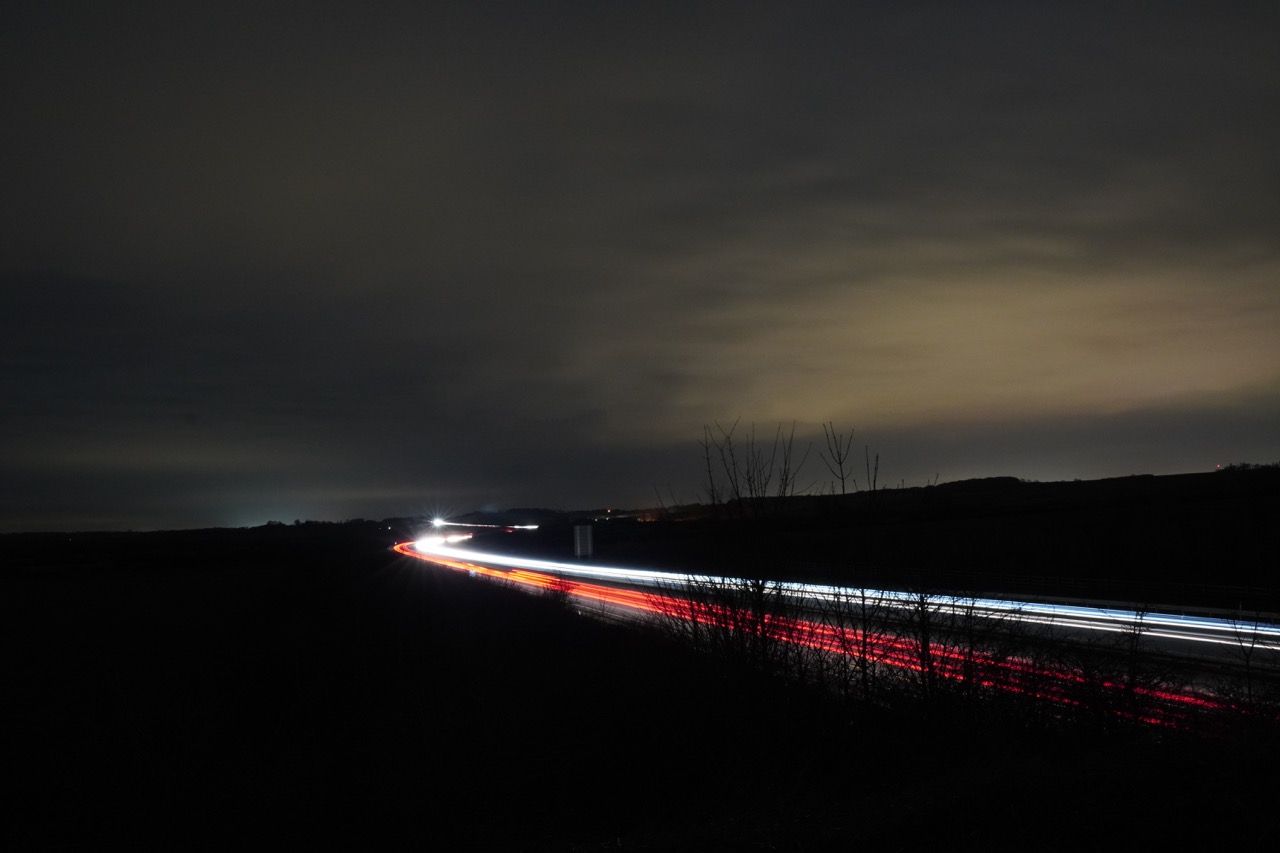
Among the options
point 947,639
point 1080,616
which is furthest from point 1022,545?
point 947,639

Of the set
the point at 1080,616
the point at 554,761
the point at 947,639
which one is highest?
the point at 947,639

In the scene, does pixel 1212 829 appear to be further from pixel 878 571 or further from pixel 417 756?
pixel 417 756

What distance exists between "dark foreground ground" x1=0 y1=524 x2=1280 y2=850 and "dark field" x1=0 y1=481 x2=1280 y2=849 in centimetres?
4

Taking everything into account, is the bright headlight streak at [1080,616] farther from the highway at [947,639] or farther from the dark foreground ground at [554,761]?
the dark foreground ground at [554,761]

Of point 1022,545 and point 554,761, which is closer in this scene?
point 554,761

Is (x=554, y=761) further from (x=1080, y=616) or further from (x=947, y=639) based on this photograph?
(x=1080, y=616)

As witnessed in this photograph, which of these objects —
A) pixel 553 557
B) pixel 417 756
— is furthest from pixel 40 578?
pixel 417 756

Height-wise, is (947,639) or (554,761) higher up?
(947,639)

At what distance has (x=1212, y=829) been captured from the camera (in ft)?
23.1

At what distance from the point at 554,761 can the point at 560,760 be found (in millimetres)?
114

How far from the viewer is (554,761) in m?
14.7

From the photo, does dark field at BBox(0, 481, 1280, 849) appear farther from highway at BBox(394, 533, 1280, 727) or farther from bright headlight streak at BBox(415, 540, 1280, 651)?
bright headlight streak at BBox(415, 540, 1280, 651)

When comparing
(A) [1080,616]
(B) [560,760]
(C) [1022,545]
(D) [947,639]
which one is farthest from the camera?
(C) [1022,545]

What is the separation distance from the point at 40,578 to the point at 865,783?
7762 centimetres
